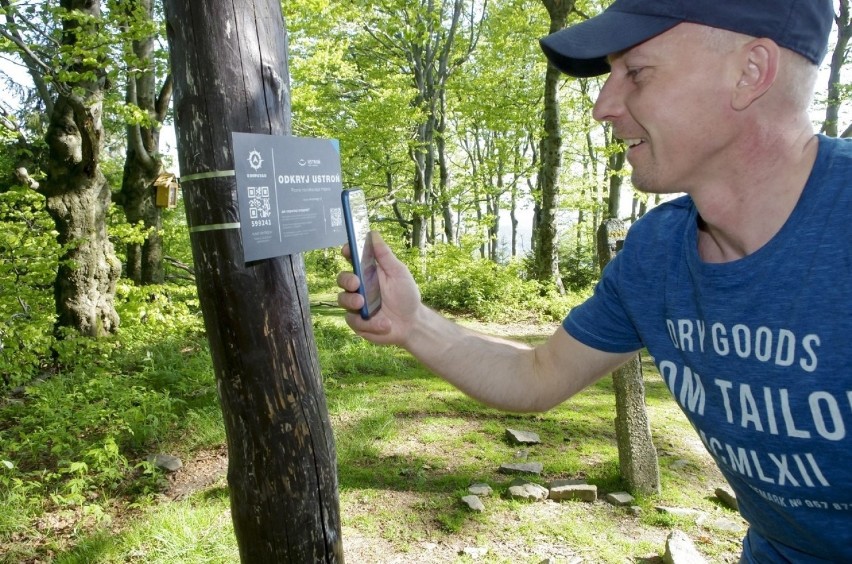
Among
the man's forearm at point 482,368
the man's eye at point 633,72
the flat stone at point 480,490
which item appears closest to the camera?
the man's eye at point 633,72

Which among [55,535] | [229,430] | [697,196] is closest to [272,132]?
[229,430]

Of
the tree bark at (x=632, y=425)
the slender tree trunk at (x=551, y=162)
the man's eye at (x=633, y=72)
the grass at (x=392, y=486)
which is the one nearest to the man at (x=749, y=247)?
the man's eye at (x=633, y=72)

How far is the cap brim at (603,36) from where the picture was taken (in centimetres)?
146

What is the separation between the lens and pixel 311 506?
98.1 inches

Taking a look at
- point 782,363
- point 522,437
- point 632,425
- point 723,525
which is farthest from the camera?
point 522,437

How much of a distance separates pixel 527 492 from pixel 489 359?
112 inches

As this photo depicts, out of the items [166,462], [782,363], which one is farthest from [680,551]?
[166,462]

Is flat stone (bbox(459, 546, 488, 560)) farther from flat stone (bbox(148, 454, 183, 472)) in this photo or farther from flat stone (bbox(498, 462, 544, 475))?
flat stone (bbox(148, 454, 183, 472))

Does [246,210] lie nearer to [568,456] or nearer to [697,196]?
[697,196]

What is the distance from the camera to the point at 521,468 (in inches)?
192

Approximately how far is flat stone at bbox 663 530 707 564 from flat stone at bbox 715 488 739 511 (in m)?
0.87

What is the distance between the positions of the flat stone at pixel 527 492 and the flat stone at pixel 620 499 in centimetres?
47

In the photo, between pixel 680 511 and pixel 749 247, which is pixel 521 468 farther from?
pixel 749 247

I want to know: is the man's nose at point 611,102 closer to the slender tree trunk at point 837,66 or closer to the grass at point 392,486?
the grass at point 392,486
